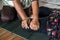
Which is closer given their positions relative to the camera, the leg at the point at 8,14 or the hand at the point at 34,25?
the hand at the point at 34,25

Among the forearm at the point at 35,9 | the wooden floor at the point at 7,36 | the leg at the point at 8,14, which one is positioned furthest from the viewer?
the leg at the point at 8,14

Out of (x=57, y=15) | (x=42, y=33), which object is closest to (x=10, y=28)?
(x=42, y=33)

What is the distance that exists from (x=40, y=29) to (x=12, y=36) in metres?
0.25

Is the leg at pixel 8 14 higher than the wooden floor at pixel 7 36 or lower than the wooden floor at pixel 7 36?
higher

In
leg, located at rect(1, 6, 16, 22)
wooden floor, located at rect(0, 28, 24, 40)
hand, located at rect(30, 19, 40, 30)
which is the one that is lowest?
wooden floor, located at rect(0, 28, 24, 40)

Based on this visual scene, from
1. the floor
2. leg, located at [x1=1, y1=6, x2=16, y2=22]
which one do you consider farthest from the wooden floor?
leg, located at [x1=1, y1=6, x2=16, y2=22]

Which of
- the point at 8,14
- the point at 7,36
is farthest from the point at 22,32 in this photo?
the point at 8,14

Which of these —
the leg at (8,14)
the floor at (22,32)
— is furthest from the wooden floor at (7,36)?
the leg at (8,14)

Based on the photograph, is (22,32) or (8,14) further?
(8,14)

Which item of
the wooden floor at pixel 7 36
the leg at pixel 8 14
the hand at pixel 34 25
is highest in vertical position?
the leg at pixel 8 14

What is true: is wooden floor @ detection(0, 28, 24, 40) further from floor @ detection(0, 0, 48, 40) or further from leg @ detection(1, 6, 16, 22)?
leg @ detection(1, 6, 16, 22)

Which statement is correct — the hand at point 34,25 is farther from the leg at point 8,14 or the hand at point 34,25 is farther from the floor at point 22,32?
the leg at point 8,14

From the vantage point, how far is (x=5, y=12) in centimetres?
139

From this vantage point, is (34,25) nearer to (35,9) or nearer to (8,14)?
(35,9)
